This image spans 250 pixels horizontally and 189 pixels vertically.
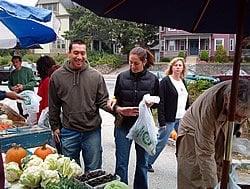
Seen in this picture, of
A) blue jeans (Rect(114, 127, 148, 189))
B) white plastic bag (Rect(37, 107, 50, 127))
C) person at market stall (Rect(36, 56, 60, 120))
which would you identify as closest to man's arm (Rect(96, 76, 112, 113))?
blue jeans (Rect(114, 127, 148, 189))

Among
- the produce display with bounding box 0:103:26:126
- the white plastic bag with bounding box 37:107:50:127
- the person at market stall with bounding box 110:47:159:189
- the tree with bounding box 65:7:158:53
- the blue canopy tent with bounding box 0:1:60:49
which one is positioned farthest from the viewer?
the tree with bounding box 65:7:158:53

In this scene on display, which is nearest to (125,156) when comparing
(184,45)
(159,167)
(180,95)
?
(180,95)

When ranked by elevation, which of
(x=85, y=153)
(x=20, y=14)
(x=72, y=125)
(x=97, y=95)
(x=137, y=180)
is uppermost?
(x=20, y=14)

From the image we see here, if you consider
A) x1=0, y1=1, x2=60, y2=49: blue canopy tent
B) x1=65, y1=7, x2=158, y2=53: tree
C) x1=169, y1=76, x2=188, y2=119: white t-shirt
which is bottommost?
x1=169, y1=76, x2=188, y2=119: white t-shirt

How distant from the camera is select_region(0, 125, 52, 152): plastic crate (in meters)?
3.86

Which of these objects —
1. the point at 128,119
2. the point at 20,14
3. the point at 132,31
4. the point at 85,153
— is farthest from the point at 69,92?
the point at 132,31

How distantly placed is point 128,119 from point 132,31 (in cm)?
3697

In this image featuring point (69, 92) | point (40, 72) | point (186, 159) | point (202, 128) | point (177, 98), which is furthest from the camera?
point (177, 98)

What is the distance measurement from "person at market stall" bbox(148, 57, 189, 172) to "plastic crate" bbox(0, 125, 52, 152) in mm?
1951

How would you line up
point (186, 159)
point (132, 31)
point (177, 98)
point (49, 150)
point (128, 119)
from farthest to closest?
point (132, 31)
point (177, 98)
point (128, 119)
point (49, 150)
point (186, 159)

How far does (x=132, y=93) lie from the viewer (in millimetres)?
4410

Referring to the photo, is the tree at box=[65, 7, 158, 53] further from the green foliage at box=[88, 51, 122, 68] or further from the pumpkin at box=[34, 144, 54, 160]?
the pumpkin at box=[34, 144, 54, 160]

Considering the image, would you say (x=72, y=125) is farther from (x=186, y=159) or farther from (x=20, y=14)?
(x=20, y=14)

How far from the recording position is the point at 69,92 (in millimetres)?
3816
